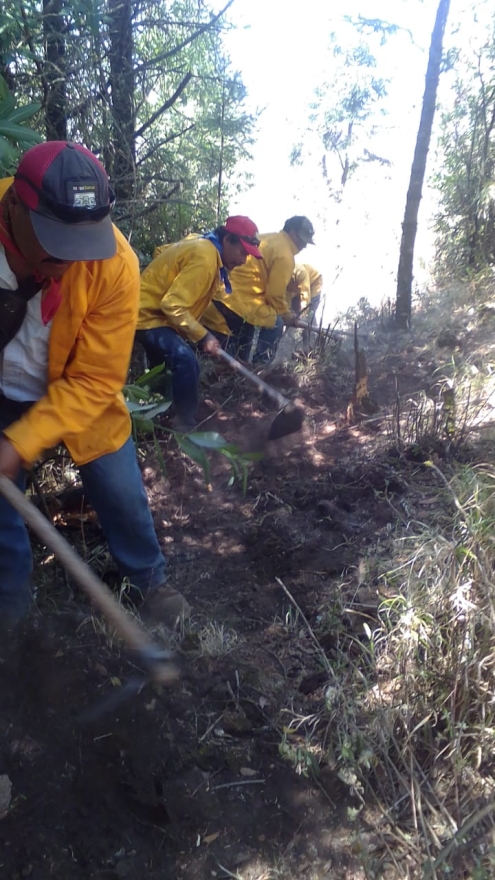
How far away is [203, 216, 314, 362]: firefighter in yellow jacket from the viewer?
5375mm

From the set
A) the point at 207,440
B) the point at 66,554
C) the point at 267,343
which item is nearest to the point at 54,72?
the point at 267,343

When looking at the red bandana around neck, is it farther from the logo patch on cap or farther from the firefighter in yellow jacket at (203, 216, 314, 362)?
the firefighter in yellow jacket at (203, 216, 314, 362)

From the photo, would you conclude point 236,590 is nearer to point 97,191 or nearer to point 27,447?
point 27,447

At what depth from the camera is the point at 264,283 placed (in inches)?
220

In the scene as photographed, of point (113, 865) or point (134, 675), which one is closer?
point (113, 865)

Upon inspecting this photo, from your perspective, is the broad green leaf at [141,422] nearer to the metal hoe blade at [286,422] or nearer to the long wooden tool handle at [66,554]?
the long wooden tool handle at [66,554]

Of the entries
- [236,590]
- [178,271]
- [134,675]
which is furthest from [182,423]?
[134,675]

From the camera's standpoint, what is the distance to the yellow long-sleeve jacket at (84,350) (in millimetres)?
1953

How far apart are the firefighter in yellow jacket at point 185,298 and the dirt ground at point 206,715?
110 centimetres

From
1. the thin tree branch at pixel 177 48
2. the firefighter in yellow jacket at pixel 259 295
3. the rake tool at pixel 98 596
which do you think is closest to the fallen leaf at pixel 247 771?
the rake tool at pixel 98 596

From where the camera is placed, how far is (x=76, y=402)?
79.9 inches

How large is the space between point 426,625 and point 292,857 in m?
0.70

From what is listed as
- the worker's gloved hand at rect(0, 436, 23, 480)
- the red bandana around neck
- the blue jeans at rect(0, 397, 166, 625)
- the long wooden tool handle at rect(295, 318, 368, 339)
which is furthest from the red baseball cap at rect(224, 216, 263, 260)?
the worker's gloved hand at rect(0, 436, 23, 480)

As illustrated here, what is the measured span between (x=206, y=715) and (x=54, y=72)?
3.97 m
